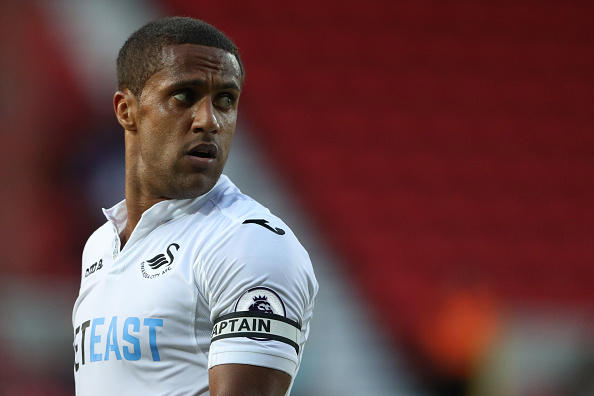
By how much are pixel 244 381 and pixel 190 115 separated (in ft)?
2.09

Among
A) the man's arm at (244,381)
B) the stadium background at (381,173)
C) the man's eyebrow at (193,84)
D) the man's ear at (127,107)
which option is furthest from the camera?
the stadium background at (381,173)

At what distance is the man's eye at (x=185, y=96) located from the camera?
6.08 ft

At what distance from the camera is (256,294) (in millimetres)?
1549

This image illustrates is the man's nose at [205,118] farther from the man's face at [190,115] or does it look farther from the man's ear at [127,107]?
the man's ear at [127,107]

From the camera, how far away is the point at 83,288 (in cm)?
196

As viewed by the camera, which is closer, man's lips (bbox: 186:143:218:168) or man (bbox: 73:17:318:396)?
man (bbox: 73:17:318:396)

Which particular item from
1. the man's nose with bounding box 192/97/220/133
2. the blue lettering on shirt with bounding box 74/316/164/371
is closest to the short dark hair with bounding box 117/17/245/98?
the man's nose with bounding box 192/97/220/133

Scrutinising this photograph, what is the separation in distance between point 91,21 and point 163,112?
4.32 metres

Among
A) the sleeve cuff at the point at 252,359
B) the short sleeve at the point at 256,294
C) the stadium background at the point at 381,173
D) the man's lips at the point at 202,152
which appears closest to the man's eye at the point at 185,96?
the man's lips at the point at 202,152

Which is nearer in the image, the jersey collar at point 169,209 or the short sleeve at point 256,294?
the short sleeve at point 256,294

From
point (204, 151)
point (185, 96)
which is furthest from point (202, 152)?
point (185, 96)

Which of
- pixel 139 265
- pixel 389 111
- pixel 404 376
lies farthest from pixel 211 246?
pixel 389 111

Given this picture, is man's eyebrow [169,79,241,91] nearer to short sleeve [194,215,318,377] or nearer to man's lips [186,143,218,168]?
man's lips [186,143,218,168]

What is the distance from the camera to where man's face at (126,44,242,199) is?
6.04ft
